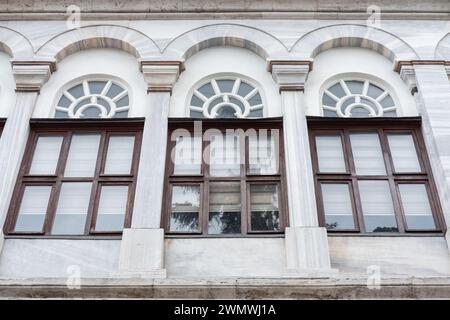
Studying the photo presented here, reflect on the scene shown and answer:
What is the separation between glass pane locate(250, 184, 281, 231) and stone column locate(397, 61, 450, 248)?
7.44 ft

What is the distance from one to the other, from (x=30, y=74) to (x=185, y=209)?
11.3 ft

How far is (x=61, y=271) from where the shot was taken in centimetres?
726

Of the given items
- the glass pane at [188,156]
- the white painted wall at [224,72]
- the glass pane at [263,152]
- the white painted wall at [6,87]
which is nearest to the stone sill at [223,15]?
the white painted wall at [224,72]

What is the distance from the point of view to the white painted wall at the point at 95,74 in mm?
8938

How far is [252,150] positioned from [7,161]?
3.53 metres

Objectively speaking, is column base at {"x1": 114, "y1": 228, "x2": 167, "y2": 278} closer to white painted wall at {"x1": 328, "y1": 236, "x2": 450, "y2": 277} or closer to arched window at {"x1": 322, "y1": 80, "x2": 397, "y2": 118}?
white painted wall at {"x1": 328, "y1": 236, "x2": 450, "y2": 277}

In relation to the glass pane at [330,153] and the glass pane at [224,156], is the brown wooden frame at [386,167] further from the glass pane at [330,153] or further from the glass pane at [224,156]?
the glass pane at [224,156]

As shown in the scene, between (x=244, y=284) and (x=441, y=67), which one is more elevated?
(x=441, y=67)

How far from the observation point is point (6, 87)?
919 cm

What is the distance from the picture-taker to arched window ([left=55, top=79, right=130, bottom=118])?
896 cm

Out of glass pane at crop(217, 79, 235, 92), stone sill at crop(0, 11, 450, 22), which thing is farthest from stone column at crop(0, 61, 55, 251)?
glass pane at crop(217, 79, 235, 92)
